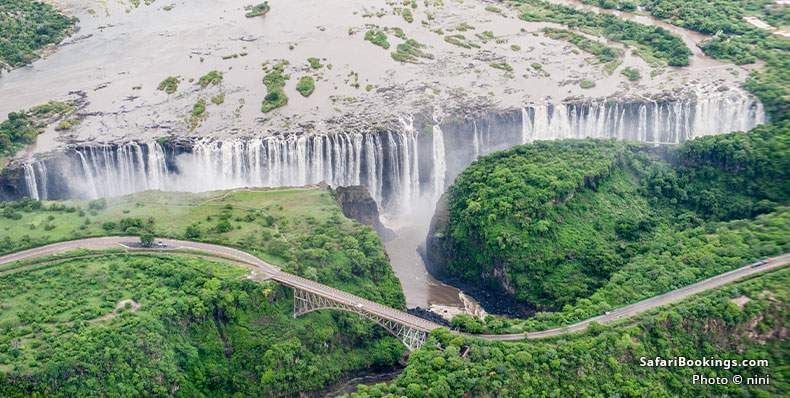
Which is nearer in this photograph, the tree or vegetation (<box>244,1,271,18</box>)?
the tree

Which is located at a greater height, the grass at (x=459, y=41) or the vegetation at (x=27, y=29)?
the vegetation at (x=27, y=29)

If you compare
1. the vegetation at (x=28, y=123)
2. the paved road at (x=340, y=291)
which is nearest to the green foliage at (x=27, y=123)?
the vegetation at (x=28, y=123)

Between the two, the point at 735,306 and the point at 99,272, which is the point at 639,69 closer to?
the point at 735,306

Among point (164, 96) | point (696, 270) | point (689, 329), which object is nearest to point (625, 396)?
point (689, 329)

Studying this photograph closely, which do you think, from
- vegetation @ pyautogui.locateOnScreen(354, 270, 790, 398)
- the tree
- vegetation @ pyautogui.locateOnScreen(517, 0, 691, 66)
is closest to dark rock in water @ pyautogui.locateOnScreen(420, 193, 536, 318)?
vegetation @ pyautogui.locateOnScreen(354, 270, 790, 398)

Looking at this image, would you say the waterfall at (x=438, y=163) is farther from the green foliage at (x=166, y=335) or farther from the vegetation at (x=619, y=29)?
the vegetation at (x=619, y=29)

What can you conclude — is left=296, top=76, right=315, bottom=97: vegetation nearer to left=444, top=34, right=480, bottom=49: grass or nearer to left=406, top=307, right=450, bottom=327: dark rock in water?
left=444, top=34, right=480, bottom=49: grass
